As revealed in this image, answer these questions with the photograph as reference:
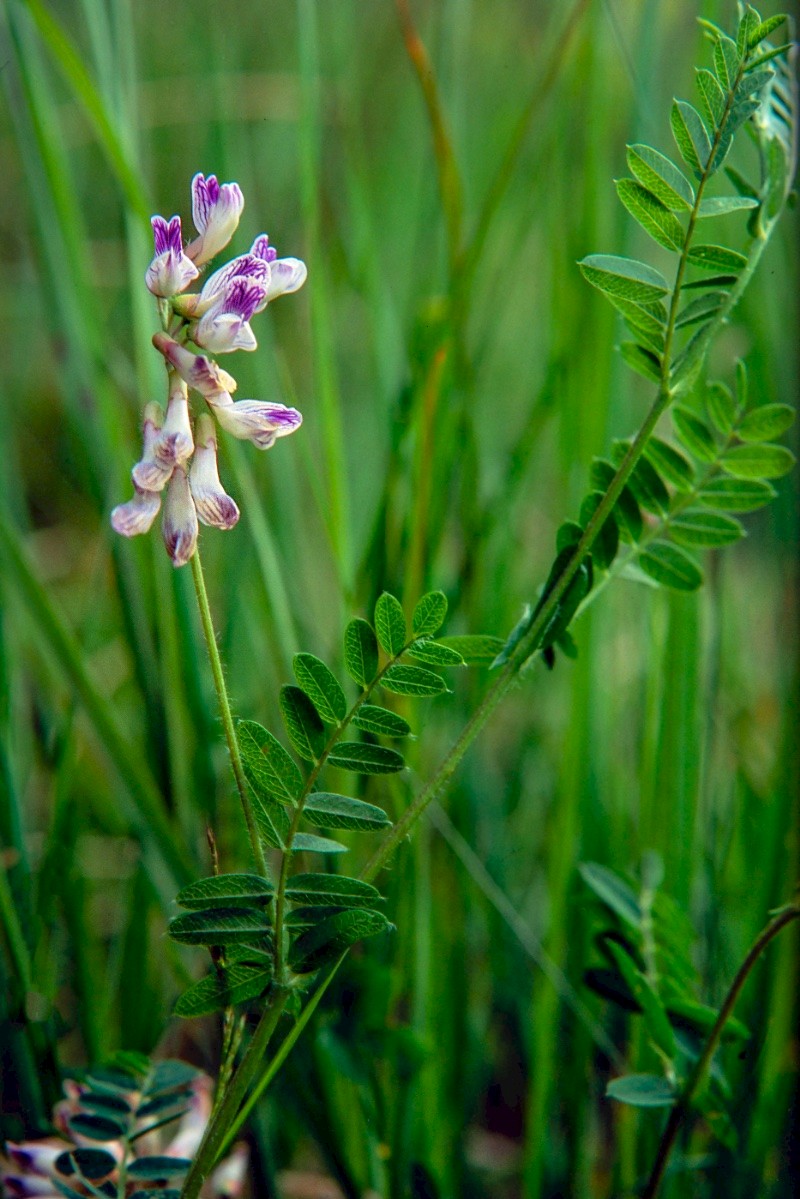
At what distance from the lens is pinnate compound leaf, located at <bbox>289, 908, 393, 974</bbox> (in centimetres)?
43

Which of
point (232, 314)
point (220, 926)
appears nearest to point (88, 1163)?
point (220, 926)

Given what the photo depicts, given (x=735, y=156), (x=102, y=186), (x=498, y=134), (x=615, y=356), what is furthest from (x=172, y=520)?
(x=102, y=186)

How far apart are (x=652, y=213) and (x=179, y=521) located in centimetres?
23

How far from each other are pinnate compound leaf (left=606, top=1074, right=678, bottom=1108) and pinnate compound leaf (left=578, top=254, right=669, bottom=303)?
36 centimetres

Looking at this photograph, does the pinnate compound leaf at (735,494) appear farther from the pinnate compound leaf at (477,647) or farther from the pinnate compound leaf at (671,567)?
the pinnate compound leaf at (477,647)

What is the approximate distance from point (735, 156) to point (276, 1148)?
3.30 feet

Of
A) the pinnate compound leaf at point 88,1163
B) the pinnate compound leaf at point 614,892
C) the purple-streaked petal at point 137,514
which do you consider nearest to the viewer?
the purple-streaked petal at point 137,514

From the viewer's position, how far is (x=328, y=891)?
44 centimetres

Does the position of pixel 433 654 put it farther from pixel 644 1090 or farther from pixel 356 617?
pixel 644 1090

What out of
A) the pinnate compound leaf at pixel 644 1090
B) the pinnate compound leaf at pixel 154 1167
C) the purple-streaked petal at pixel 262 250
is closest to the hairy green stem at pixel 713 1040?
the pinnate compound leaf at pixel 644 1090

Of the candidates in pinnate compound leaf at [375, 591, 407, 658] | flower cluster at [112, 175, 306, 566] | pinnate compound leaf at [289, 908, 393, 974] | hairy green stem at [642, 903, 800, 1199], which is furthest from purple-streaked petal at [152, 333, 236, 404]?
hairy green stem at [642, 903, 800, 1199]

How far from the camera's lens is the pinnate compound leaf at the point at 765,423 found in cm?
52

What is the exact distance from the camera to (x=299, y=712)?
1.46 ft

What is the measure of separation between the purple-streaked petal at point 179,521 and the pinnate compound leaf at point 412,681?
0.33ft
